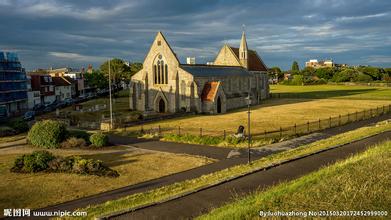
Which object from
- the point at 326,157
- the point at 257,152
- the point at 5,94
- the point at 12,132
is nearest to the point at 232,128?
the point at 257,152

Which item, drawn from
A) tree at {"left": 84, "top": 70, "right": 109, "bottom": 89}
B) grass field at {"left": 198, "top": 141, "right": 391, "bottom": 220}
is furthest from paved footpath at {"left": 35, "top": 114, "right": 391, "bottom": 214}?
tree at {"left": 84, "top": 70, "right": 109, "bottom": 89}

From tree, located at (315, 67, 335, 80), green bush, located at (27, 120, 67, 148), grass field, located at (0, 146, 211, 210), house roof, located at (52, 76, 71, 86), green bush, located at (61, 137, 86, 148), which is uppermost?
tree, located at (315, 67, 335, 80)

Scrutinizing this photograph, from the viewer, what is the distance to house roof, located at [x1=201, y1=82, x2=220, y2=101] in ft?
183

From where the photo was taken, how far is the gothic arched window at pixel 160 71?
59.3 metres

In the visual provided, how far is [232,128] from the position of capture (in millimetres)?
39688

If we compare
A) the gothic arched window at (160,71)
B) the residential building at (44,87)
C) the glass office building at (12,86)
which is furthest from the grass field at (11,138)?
the residential building at (44,87)

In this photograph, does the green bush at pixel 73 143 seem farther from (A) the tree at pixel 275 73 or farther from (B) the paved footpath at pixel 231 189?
(A) the tree at pixel 275 73

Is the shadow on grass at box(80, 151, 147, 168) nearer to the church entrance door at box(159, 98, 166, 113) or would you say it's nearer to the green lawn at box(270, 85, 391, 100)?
the church entrance door at box(159, 98, 166, 113)

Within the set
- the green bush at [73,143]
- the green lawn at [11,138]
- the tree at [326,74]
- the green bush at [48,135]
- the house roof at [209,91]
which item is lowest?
the green lawn at [11,138]

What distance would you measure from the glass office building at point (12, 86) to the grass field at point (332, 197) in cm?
6567

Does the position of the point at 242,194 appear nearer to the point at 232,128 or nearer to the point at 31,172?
the point at 31,172

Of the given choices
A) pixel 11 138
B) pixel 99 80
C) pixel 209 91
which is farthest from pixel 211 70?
pixel 99 80

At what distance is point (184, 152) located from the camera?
92.3 feet

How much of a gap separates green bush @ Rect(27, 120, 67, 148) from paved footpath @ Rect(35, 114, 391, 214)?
4.88 m
